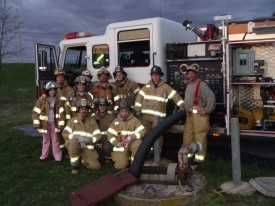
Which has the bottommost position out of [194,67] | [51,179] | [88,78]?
[51,179]

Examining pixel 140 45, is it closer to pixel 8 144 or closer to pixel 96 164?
pixel 96 164

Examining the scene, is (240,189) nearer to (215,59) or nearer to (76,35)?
(215,59)

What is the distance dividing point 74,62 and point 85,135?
252cm

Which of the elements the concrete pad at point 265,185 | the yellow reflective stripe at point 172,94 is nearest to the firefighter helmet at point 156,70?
the yellow reflective stripe at point 172,94

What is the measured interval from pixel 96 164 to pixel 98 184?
147 cm

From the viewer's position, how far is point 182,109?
643 cm

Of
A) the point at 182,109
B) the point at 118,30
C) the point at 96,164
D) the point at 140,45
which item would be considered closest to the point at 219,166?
the point at 182,109

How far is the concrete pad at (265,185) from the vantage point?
15.9 feet

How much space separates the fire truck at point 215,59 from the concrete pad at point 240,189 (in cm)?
125

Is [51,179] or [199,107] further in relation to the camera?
[199,107]

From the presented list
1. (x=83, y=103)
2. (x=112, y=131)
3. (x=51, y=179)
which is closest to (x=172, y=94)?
(x=112, y=131)

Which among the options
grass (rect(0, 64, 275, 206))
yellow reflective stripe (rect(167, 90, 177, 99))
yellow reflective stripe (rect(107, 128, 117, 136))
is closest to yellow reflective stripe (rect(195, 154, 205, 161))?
grass (rect(0, 64, 275, 206))

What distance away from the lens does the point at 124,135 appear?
21.4ft

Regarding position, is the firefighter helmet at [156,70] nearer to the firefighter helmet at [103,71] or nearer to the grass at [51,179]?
the firefighter helmet at [103,71]
